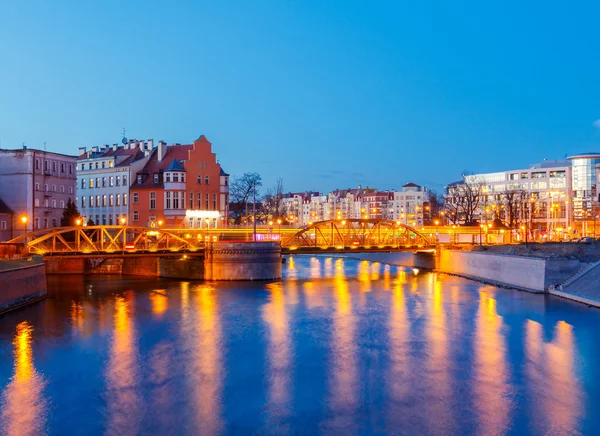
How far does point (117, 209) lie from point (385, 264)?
101ft

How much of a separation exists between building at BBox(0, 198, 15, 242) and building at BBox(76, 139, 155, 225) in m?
10.2

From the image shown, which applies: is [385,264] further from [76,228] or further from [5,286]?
[5,286]

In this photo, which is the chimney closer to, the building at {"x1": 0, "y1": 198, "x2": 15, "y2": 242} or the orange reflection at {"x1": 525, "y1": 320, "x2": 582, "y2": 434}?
the building at {"x1": 0, "y1": 198, "x2": 15, "y2": 242}

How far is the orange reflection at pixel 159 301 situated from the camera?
3438cm

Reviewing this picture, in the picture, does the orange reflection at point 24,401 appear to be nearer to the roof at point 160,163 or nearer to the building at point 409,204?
the roof at point 160,163

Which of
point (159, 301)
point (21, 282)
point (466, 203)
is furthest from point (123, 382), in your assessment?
point (466, 203)

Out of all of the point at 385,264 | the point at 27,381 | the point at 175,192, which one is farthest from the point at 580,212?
the point at 27,381

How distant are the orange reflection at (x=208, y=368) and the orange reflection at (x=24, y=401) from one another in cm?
419

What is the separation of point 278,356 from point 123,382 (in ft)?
19.6

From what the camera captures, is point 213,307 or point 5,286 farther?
point 213,307

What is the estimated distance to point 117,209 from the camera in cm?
6906

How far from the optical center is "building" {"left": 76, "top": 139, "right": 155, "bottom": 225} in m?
68.4

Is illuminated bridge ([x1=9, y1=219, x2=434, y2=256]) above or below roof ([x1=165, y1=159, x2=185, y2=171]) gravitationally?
below

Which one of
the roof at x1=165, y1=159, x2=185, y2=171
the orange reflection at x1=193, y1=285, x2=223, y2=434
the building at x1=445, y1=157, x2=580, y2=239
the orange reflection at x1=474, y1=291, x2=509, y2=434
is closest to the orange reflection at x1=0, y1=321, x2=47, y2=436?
the orange reflection at x1=193, y1=285, x2=223, y2=434
